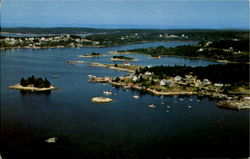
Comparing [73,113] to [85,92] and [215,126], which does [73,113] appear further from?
[215,126]

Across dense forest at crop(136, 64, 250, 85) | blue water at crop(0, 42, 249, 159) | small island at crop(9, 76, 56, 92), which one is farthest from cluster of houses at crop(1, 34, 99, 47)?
blue water at crop(0, 42, 249, 159)

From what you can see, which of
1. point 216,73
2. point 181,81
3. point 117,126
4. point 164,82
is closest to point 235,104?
point 164,82

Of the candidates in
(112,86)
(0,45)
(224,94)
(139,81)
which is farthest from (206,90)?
(0,45)

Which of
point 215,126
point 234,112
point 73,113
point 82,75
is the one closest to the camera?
point 215,126

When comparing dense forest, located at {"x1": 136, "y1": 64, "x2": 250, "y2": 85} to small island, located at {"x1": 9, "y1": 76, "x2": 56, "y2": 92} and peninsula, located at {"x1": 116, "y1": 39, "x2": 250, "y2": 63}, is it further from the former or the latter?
peninsula, located at {"x1": 116, "y1": 39, "x2": 250, "y2": 63}

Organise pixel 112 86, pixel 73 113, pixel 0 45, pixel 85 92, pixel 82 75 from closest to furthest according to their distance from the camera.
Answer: pixel 73 113 → pixel 85 92 → pixel 112 86 → pixel 82 75 → pixel 0 45

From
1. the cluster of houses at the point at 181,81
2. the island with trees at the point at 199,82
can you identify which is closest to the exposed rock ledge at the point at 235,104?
the island with trees at the point at 199,82
